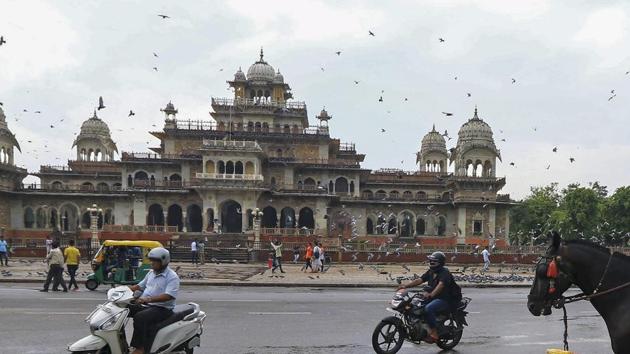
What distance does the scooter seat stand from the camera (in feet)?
24.2

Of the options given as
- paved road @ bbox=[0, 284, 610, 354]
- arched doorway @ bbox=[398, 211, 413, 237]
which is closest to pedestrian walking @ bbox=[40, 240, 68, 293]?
paved road @ bbox=[0, 284, 610, 354]

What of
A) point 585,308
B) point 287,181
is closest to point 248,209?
point 287,181

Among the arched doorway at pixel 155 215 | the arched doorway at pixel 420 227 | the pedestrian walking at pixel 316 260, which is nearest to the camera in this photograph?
the pedestrian walking at pixel 316 260

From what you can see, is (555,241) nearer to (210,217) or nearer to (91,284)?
(91,284)

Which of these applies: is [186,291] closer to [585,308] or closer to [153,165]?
[585,308]

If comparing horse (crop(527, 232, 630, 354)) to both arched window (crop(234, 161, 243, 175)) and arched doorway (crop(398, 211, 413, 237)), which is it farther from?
arched doorway (crop(398, 211, 413, 237))

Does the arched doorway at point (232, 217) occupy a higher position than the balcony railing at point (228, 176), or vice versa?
the balcony railing at point (228, 176)

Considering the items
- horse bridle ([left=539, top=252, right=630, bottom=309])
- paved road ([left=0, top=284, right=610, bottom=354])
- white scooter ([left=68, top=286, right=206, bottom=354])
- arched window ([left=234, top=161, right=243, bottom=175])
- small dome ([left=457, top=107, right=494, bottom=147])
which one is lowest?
paved road ([left=0, top=284, right=610, bottom=354])

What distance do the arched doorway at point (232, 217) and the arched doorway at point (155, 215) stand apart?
5.67m

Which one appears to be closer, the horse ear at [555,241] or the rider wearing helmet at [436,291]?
the horse ear at [555,241]

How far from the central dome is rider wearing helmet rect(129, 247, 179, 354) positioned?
5921cm

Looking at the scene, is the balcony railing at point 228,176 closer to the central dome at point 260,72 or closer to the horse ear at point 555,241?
the central dome at point 260,72

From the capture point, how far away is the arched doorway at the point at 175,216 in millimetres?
57781

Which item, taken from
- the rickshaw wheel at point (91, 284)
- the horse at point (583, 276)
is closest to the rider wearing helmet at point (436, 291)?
the horse at point (583, 276)
